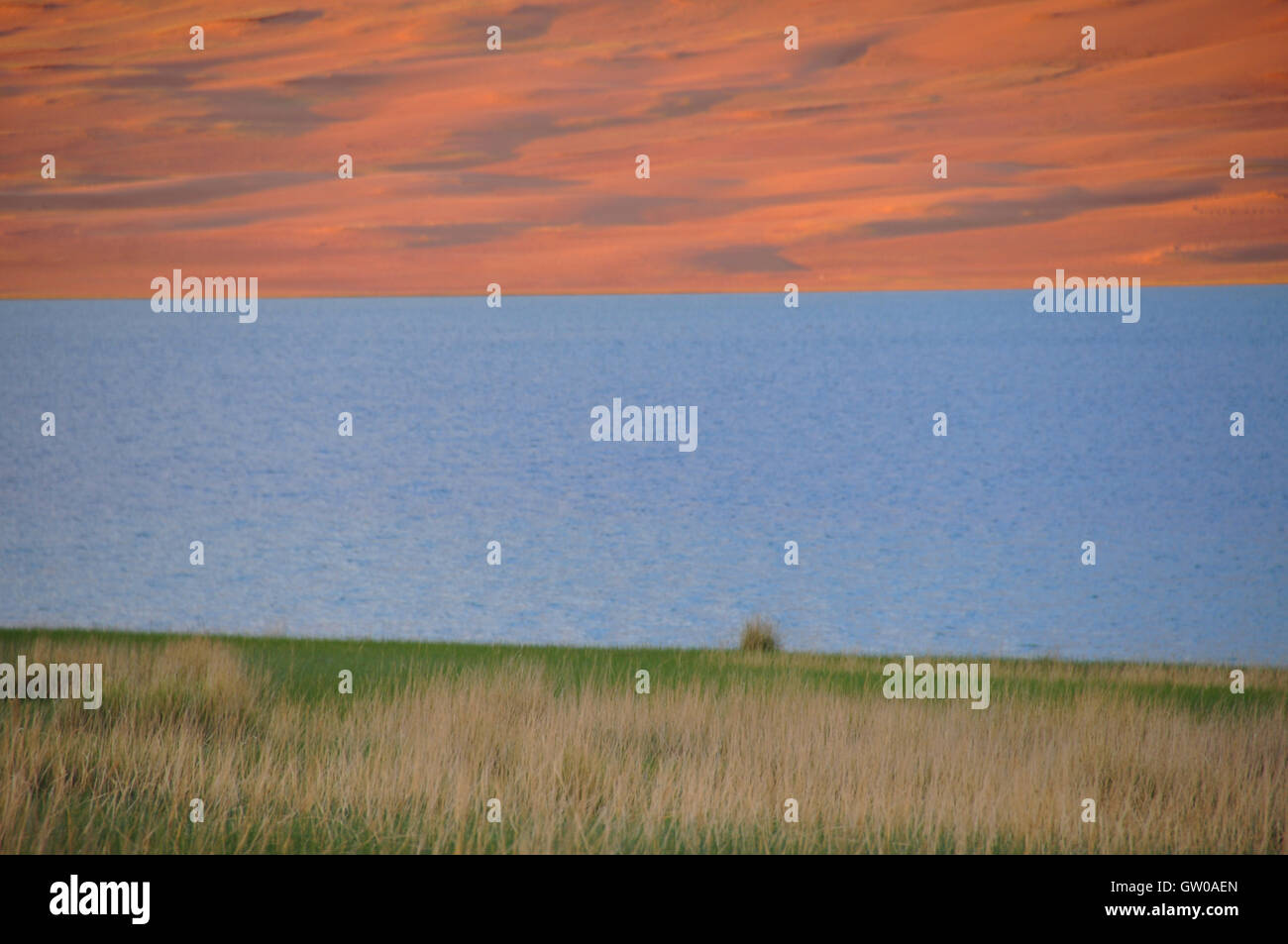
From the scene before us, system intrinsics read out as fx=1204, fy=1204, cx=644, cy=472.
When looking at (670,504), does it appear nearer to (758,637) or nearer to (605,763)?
(758,637)

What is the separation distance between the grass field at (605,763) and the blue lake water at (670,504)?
323 inches

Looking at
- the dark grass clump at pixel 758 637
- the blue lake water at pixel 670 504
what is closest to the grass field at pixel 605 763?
the dark grass clump at pixel 758 637

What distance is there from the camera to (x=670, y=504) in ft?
118

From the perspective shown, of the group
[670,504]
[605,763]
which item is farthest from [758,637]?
[670,504]

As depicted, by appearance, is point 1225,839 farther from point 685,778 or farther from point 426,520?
point 426,520

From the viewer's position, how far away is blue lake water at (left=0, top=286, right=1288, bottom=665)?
2212 centimetres

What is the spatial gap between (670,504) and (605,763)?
27827mm

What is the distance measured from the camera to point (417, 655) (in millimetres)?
12578

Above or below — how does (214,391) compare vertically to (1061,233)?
below

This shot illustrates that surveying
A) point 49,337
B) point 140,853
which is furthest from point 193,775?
point 49,337

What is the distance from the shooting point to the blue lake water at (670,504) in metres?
22.1

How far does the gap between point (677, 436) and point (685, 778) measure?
152 feet

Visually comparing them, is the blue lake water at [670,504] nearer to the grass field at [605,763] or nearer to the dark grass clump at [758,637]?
the dark grass clump at [758,637]
